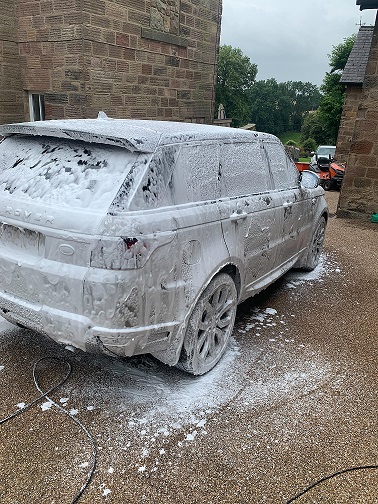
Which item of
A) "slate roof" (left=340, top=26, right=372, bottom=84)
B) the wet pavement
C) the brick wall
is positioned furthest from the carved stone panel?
"slate roof" (left=340, top=26, right=372, bottom=84)

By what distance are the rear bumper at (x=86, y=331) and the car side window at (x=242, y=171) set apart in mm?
1206

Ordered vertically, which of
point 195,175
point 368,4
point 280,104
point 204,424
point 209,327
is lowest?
point 204,424

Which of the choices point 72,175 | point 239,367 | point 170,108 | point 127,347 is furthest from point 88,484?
point 170,108

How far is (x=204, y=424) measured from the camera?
2.73 m

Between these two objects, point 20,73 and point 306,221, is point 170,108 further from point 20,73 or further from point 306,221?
point 306,221

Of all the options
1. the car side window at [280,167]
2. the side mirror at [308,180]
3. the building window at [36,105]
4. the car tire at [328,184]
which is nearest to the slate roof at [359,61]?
the car tire at [328,184]

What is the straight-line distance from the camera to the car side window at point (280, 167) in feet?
13.5

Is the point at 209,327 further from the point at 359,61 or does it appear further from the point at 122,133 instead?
the point at 359,61

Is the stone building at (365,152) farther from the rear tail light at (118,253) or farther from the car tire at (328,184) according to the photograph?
the rear tail light at (118,253)

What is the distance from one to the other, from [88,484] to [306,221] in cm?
364

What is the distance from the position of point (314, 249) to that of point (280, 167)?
1.74 m

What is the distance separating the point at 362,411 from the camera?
2.95m

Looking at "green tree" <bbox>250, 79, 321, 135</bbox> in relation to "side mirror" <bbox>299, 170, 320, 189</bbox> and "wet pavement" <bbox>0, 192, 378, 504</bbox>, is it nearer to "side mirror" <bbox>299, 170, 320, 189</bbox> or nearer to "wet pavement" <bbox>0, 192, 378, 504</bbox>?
"side mirror" <bbox>299, 170, 320, 189</bbox>

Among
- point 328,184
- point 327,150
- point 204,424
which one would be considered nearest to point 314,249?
point 204,424
